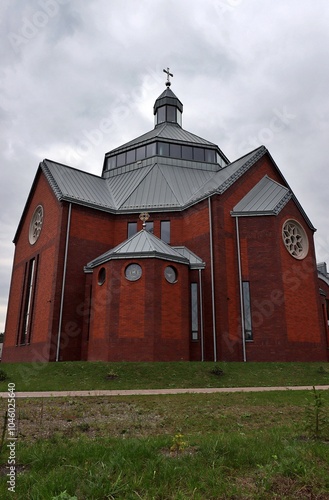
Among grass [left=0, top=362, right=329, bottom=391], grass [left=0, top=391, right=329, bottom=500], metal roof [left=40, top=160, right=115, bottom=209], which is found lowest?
grass [left=0, top=391, right=329, bottom=500]

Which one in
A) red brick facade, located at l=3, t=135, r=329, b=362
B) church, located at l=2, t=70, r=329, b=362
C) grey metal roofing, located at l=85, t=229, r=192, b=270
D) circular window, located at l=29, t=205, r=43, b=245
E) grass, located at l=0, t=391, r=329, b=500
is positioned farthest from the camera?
circular window, located at l=29, t=205, r=43, b=245

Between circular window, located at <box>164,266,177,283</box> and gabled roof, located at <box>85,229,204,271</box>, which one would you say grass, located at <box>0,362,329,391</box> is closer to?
circular window, located at <box>164,266,177,283</box>

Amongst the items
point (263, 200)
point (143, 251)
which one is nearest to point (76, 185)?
point (143, 251)

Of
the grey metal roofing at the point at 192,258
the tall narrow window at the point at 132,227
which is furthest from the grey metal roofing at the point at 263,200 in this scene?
the tall narrow window at the point at 132,227

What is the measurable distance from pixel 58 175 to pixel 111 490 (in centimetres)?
2601

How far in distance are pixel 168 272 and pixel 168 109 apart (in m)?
23.7

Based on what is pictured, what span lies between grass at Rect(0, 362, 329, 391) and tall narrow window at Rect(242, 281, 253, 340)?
2.96 meters

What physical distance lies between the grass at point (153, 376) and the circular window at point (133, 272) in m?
4.68

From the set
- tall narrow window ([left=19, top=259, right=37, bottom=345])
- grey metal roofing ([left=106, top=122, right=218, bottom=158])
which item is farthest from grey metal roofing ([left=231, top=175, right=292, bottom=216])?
tall narrow window ([left=19, top=259, right=37, bottom=345])

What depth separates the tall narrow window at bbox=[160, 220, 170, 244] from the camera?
2625 centimetres

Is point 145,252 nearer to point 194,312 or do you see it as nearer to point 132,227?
point 194,312

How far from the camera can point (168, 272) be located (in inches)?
835

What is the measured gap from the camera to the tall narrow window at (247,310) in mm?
21766

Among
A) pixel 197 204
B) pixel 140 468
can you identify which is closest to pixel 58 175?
pixel 197 204
